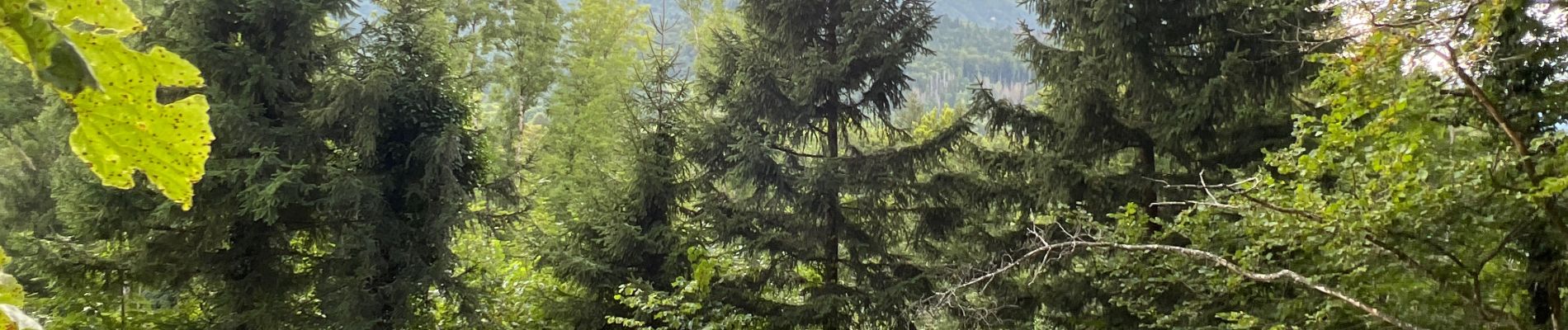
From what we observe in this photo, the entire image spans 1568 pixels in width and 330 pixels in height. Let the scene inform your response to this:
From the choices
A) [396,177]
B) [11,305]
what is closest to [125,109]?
[11,305]

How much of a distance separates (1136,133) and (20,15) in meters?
6.90

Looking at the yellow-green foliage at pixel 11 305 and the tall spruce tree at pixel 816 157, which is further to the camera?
the tall spruce tree at pixel 816 157

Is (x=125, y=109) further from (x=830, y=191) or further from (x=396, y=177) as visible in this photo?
(x=396, y=177)

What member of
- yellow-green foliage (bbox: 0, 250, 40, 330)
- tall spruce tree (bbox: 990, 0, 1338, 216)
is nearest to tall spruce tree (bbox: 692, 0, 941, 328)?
tall spruce tree (bbox: 990, 0, 1338, 216)

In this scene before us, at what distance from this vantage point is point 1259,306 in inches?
223

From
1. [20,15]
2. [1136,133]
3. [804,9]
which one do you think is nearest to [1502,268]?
[1136,133]

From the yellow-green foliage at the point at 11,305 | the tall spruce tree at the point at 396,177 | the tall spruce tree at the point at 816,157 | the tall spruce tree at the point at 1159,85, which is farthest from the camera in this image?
the tall spruce tree at the point at 816,157

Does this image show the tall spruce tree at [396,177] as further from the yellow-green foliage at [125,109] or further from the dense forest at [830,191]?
the yellow-green foliage at [125,109]

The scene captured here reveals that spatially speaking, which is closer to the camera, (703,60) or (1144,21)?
(1144,21)

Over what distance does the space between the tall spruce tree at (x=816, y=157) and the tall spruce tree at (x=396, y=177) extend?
Answer: 7.70ft

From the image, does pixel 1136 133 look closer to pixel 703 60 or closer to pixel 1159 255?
pixel 1159 255

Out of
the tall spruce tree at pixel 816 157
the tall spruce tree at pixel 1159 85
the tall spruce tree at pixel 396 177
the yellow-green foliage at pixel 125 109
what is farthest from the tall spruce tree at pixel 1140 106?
the yellow-green foliage at pixel 125 109

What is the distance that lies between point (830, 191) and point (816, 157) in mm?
370

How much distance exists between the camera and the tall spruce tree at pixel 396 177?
261 inches
